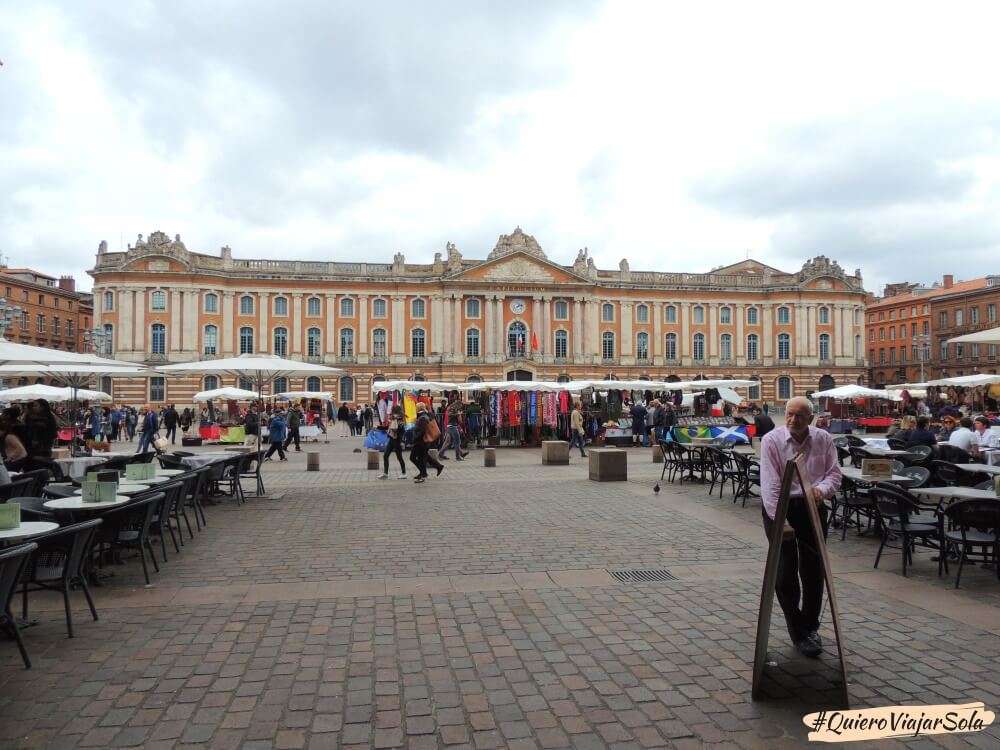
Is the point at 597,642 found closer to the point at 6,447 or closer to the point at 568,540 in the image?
the point at 568,540

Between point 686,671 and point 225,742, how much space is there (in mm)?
2676

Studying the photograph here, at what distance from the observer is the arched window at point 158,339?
49531mm

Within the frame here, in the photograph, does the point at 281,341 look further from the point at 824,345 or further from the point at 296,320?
the point at 824,345

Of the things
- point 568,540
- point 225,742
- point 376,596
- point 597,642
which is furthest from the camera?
point 568,540

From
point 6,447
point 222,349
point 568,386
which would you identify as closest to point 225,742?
point 6,447

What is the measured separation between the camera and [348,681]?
4191mm

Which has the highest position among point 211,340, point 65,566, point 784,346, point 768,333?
point 768,333

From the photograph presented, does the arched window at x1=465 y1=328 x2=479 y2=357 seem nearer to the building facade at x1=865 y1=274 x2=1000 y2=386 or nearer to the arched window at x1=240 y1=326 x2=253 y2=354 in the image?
the arched window at x1=240 y1=326 x2=253 y2=354

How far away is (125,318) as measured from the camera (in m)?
48.8

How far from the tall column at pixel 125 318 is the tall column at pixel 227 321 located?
5.98 m

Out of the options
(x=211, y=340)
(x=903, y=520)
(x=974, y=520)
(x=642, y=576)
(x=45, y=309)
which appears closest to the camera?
(x=974, y=520)

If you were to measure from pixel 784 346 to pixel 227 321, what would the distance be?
4502cm

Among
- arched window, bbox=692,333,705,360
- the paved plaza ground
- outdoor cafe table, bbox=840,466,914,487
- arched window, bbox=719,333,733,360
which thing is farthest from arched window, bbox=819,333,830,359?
the paved plaza ground

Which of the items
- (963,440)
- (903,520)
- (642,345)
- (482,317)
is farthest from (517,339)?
(903,520)
